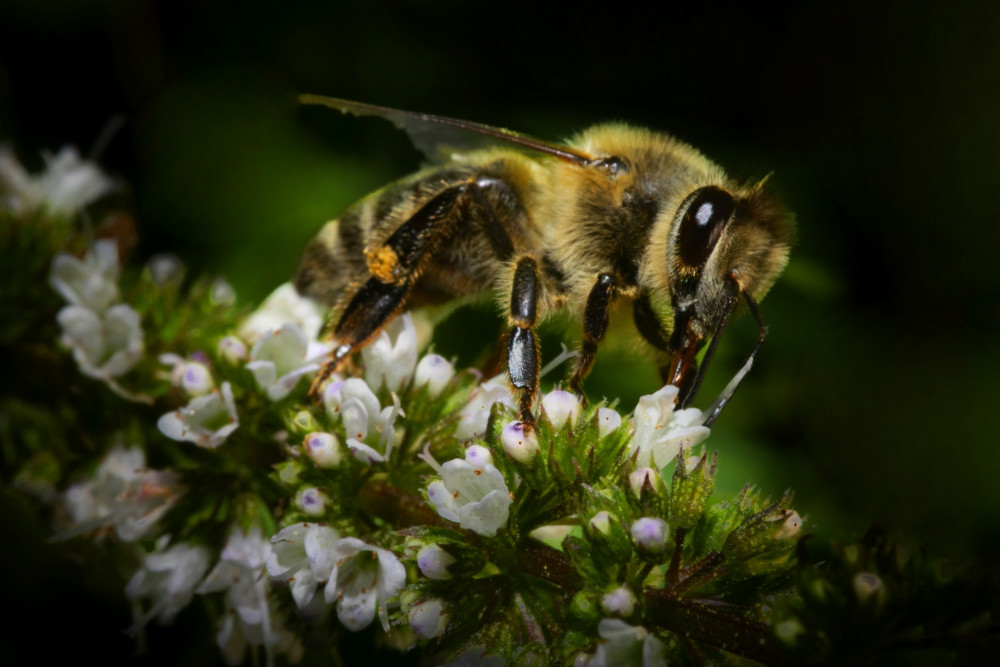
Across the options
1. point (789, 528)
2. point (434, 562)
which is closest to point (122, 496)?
point (434, 562)

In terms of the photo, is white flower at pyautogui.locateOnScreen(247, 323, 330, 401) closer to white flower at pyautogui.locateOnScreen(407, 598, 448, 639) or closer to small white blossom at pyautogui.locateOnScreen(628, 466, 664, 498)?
white flower at pyautogui.locateOnScreen(407, 598, 448, 639)

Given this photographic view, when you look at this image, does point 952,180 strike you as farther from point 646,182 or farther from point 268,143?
point 268,143

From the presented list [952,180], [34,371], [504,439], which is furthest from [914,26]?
[34,371]

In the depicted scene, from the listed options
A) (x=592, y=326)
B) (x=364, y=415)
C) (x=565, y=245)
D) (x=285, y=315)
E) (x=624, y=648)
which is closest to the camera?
(x=624, y=648)

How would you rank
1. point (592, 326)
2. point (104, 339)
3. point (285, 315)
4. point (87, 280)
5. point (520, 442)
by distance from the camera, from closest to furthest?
point (520, 442) → point (592, 326) → point (104, 339) → point (87, 280) → point (285, 315)

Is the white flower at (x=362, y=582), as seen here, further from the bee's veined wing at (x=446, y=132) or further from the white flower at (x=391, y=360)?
the bee's veined wing at (x=446, y=132)

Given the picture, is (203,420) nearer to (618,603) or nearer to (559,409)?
(559,409)

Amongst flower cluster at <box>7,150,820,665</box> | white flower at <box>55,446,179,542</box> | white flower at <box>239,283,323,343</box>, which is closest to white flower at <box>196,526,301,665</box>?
flower cluster at <box>7,150,820,665</box>
